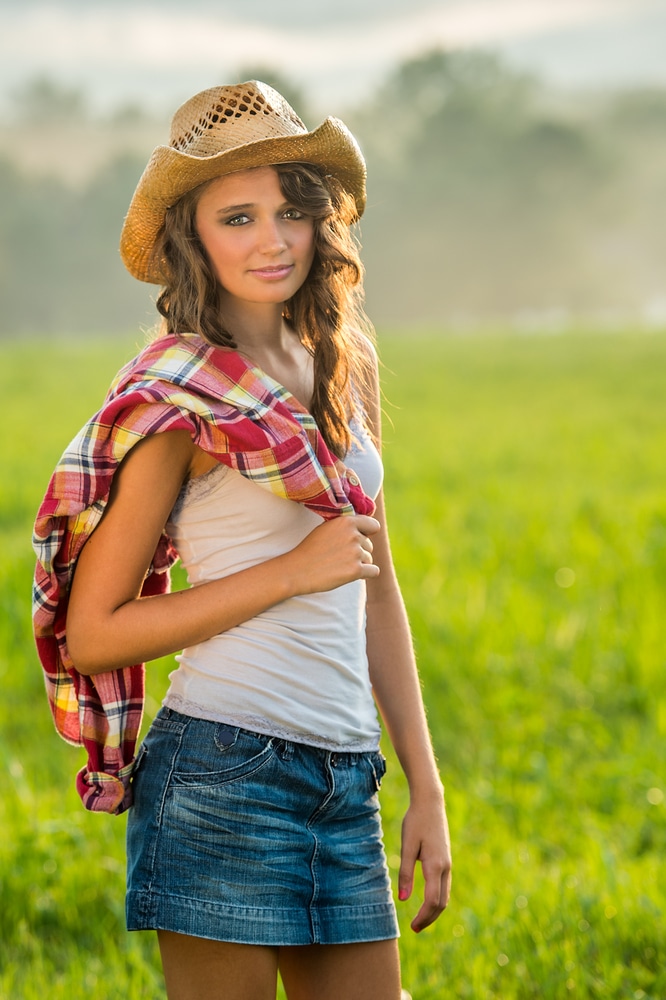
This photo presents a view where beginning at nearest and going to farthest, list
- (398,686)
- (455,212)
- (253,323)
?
(253,323) < (398,686) < (455,212)

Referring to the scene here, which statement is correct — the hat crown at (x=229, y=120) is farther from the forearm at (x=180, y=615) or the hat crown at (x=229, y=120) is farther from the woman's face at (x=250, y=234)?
the forearm at (x=180, y=615)

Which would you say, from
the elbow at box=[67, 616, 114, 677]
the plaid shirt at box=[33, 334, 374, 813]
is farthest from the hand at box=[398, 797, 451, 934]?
the elbow at box=[67, 616, 114, 677]

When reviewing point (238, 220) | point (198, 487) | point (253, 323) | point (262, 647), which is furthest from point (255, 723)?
point (238, 220)

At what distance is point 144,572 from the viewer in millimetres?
1969

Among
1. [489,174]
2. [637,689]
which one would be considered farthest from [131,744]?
[489,174]

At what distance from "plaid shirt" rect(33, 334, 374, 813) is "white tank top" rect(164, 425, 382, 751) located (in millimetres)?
94

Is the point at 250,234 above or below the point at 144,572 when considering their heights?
above

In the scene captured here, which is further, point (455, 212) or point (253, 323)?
point (455, 212)

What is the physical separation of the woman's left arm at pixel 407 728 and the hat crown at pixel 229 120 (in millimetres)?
567

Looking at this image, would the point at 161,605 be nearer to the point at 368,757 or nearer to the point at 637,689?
the point at 368,757

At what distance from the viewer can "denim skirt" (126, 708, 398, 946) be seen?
190cm

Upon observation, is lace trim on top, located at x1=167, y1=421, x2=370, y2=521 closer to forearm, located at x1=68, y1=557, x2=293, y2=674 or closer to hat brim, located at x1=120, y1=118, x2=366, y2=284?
forearm, located at x1=68, y1=557, x2=293, y2=674

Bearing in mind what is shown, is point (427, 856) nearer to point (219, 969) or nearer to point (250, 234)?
point (219, 969)

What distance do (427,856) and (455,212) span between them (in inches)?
2424
